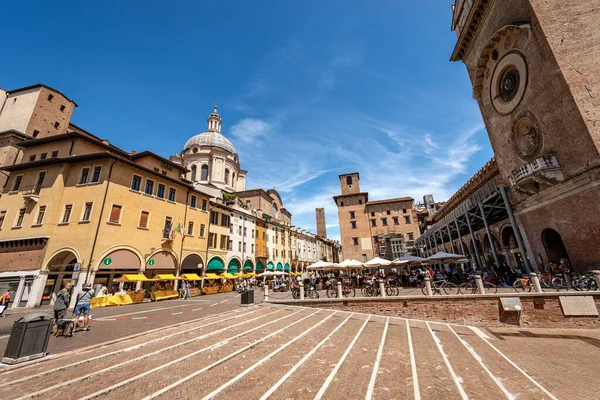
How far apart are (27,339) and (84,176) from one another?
18.8m

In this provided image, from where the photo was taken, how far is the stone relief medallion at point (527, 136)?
15.9 m

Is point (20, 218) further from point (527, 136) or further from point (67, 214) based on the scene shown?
point (527, 136)

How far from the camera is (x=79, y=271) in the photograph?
57.5 feet

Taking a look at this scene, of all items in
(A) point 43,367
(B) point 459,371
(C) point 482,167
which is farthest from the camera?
(C) point 482,167

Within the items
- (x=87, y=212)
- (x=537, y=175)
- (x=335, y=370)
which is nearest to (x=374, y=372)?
(x=335, y=370)

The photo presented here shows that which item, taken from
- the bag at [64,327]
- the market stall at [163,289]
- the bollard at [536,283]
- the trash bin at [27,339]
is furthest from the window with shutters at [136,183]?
the bollard at [536,283]

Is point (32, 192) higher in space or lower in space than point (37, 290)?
higher

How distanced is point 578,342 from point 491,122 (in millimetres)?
17017

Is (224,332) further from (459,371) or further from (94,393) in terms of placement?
(459,371)

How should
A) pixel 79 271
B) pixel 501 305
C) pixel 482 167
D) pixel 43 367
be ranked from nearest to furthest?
pixel 43 367, pixel 501 305, pixel 79 271, pixel 482 167

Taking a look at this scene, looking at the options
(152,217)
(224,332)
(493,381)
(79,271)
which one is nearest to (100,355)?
(224,332)

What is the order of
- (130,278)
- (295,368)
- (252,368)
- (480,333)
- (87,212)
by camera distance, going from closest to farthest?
(252,368)
(295,368)
(480,333)
(130,278)
(87,212)

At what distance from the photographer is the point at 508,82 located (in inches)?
721

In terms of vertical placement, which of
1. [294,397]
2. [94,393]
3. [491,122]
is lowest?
[294,397]
